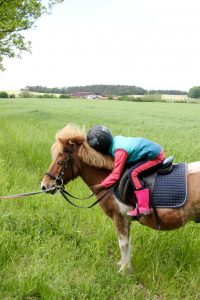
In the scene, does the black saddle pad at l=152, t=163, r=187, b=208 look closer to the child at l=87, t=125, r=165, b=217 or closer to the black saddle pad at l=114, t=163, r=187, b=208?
the black saddle pad at l=114, t=163, r=187, b=208

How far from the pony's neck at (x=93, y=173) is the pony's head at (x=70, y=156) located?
0.11 metres

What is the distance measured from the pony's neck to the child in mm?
219

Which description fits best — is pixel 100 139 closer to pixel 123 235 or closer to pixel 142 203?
pixel 142 203

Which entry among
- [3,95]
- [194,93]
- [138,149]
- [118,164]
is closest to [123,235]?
[118,164]

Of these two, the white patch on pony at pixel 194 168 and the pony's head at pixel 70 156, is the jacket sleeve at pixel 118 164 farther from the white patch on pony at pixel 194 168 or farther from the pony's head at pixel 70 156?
the white patch on pony at pixel 194 168

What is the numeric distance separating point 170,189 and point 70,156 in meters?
1.27

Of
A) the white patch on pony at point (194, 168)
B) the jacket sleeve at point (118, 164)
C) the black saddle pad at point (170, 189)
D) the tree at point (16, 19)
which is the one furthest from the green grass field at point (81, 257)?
the tree at point (16, 19)

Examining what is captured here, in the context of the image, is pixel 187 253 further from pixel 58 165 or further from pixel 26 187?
pixel 26 187

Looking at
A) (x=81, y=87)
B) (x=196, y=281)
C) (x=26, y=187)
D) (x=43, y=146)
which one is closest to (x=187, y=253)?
→ (x=196, y=281)

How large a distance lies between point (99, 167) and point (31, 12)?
61.9 ft

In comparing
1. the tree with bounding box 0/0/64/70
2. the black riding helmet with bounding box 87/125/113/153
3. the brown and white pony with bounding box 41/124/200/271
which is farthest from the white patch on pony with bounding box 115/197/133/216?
the tree with bounding box 0/0/64/70

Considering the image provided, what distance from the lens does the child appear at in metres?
3.70

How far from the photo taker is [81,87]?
89688 millimetres

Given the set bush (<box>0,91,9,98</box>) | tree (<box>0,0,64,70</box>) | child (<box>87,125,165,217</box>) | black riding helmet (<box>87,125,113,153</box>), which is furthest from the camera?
bush (<box>0,91,9,98</box>)
